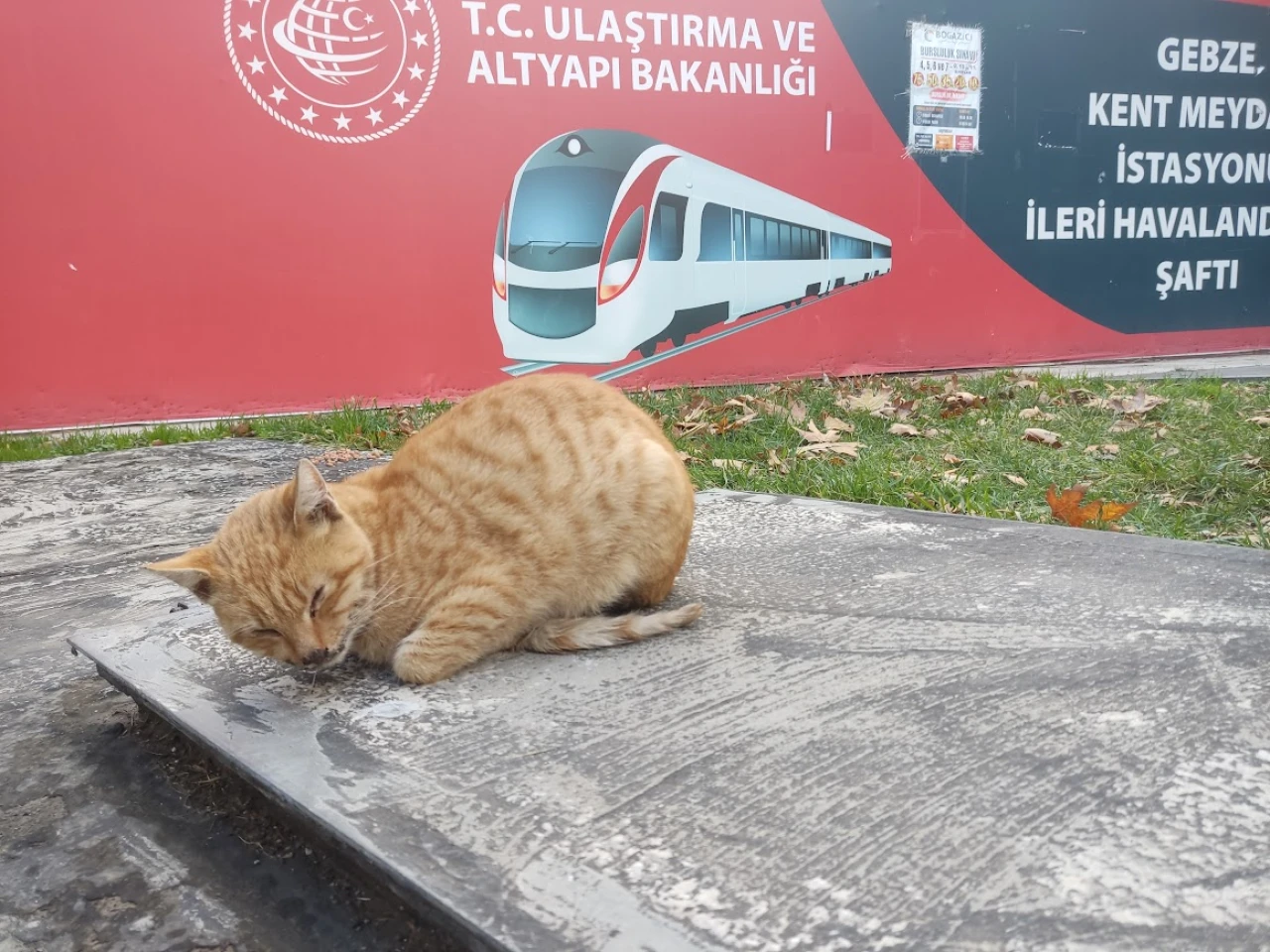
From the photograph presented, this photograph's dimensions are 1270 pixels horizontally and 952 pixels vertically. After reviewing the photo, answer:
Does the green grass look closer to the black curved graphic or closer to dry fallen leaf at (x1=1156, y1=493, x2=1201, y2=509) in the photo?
dry fallen leaf at (x1=1156, y1=493, x2=1201, y2=509)

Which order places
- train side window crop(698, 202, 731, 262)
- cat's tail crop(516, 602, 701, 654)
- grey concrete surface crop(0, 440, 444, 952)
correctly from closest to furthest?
grey concrete surface crop(0, 440, 444, 952) < cat's tail crop(516, 602, 701, 654) < train side window crop(698, 202, 731, 262)

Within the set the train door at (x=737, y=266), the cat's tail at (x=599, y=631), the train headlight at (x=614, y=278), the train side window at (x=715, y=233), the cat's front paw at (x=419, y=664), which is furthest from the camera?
the train door at (x=737, y=266)

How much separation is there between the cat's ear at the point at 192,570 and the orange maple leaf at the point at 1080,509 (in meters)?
2.74

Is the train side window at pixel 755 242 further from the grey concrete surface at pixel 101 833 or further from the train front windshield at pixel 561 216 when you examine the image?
the grey concrete surface at pixel 101 833

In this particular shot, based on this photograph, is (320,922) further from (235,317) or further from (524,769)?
(235,317)

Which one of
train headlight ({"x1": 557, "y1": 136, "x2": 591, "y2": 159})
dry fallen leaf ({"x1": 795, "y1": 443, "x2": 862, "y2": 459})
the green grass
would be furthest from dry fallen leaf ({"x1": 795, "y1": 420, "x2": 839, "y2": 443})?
train headlight ({"x1": 557, "y1": 136, "x2": 591, "y2": 159})

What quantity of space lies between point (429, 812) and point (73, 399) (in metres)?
5.20

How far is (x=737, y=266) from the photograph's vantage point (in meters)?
6.89

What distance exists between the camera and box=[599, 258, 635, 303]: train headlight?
21.4 feet

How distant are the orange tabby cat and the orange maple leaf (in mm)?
1685

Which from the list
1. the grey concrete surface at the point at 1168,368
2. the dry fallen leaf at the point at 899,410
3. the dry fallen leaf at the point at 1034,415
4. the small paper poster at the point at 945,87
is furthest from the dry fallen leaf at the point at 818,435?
the small paper poster at the point at 945,87

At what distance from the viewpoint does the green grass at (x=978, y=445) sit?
136 inches

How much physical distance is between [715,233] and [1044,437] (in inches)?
123

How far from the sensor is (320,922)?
1.47 metres
